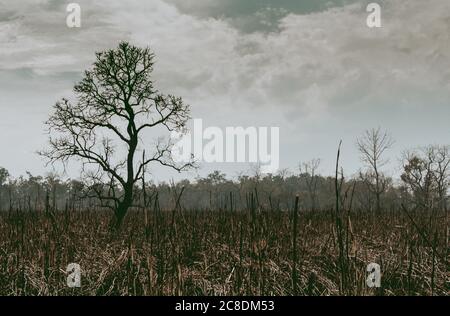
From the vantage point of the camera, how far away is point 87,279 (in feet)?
15.0

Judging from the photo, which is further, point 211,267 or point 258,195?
point 258,195

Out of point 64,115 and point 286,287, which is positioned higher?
point 64,115

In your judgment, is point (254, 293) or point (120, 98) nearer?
point (254, 293)
